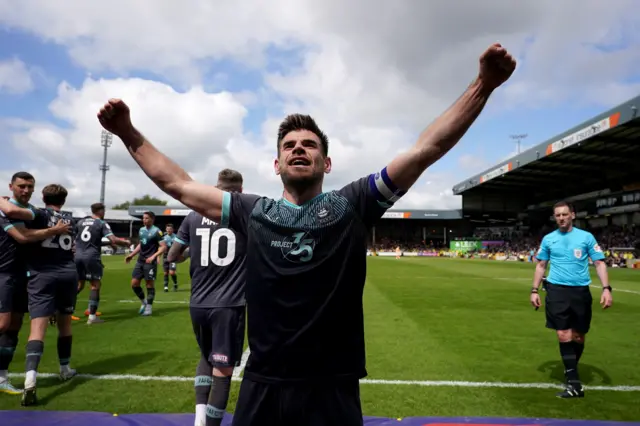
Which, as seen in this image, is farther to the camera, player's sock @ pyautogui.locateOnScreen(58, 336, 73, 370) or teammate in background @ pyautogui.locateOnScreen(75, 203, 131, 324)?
teammate in background @ pyautogui.locateOnScreen(75, 203, 131, 324)

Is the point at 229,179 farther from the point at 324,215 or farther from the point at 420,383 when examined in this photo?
the point at 420,383

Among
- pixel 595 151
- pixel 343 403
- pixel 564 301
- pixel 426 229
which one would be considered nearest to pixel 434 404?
pixel 564 301

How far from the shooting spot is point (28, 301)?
→ 5.19m

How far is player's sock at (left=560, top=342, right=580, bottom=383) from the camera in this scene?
5.14 m

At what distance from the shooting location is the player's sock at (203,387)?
399cm

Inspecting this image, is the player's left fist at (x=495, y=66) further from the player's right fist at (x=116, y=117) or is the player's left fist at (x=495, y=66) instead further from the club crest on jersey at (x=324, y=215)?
the player's right fist at (x=116, y=117)

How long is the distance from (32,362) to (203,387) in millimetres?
2220

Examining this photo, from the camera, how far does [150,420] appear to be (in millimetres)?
4148

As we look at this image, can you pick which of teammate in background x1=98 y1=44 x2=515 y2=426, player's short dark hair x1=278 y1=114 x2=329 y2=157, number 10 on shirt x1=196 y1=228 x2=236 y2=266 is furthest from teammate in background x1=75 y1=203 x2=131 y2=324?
Answer: teammate in background x1=98 y1=44 x2=515 y2=426

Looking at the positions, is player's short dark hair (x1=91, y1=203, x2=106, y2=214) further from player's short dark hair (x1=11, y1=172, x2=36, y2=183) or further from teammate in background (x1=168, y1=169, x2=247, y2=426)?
teammate in background (x1=168, y1=169, x2=247, y2=426)

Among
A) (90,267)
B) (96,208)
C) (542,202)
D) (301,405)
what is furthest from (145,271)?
(542,202)

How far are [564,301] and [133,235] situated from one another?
73.8 m

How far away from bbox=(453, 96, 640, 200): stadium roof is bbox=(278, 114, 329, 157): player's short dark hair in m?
29.9

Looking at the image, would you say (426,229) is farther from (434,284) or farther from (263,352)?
(263,352)
